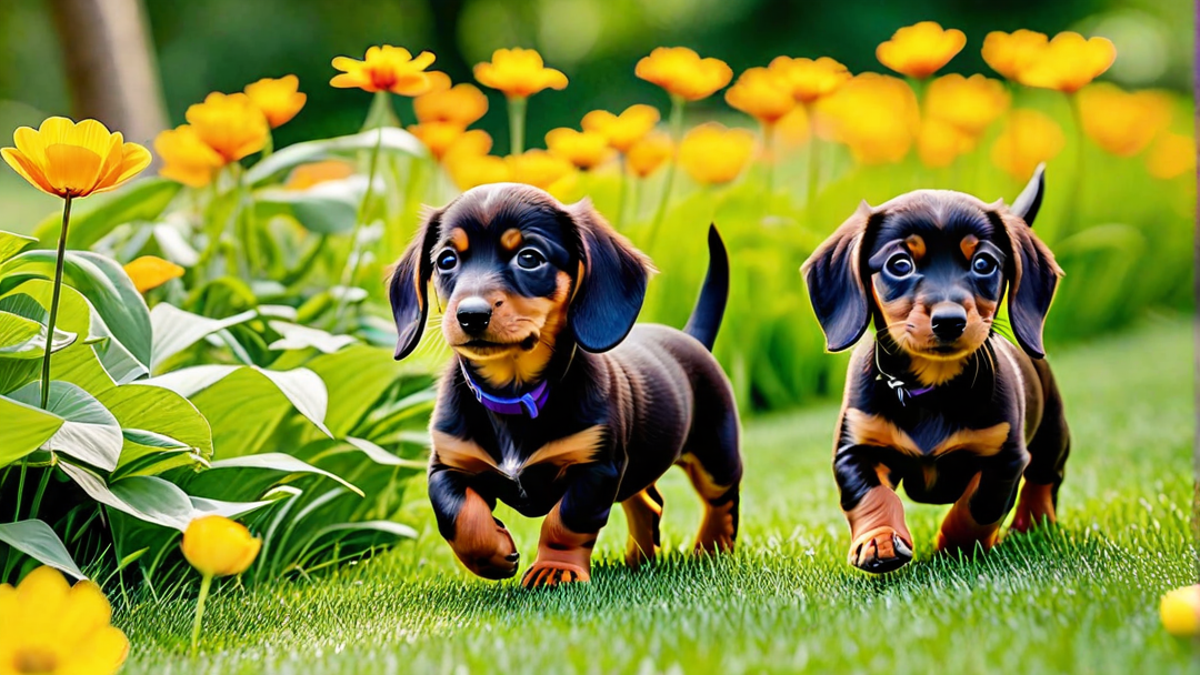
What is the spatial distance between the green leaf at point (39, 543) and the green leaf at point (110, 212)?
49.5 inches

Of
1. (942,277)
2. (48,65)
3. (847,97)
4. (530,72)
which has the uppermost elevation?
(530,72)

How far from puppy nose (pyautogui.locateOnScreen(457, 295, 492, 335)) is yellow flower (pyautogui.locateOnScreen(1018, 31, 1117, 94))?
2.55 meters

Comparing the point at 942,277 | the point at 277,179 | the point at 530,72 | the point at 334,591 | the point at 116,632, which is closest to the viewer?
the point at 116,632

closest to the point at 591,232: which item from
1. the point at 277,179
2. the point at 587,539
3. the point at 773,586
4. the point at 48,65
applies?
the point at 587,539

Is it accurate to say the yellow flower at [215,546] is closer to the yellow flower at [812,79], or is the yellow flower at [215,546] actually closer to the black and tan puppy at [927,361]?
the black and tan puppy at [927,361]

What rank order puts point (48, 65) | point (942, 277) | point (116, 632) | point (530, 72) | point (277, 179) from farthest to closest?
point (48, 65), point (277, 179), point (530, 72), point (942, 277), point (116, 632)

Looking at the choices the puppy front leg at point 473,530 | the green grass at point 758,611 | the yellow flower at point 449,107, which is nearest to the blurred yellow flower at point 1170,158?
the green grass at point 758,611

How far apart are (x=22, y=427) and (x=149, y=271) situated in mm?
997

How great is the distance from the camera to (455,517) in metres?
2.54

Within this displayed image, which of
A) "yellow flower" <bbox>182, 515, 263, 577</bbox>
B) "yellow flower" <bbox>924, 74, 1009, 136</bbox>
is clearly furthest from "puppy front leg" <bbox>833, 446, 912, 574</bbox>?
"yellow flower" <bbox>924, 74, 1009, 136</bbox>

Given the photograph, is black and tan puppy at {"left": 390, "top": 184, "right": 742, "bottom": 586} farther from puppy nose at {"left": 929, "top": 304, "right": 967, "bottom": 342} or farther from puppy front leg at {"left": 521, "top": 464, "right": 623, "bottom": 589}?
puppy nose at {"left": 929, "top": 304, "right": 967, "bottom": 342}

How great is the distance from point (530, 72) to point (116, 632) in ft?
7.31

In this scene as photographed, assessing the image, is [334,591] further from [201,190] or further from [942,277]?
[201,190]

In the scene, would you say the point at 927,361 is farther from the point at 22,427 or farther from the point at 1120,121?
the point at 1120,121
